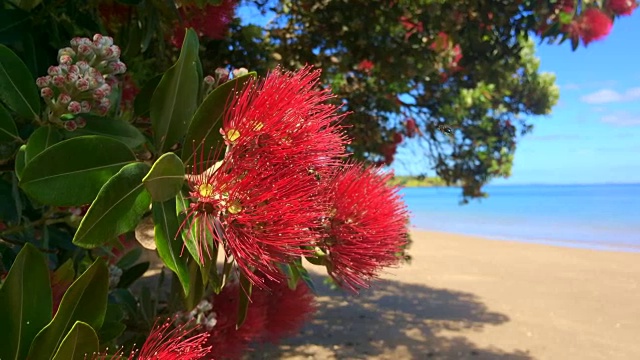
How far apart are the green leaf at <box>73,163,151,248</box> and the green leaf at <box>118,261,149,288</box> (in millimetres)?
1116

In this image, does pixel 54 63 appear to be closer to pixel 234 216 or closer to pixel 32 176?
pixel 32 176

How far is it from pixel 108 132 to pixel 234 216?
25 cm

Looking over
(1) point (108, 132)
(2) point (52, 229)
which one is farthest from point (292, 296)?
(1) point (108, 132)

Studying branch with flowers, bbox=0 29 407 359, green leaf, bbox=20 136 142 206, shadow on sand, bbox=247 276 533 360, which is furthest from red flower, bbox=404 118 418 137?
green leaf, bbox=20 136 142 206

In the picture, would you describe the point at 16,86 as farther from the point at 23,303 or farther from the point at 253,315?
the point at 253,315

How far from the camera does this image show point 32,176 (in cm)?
64

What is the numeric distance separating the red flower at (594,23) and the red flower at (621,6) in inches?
2.2

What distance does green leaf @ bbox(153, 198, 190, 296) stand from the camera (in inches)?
26.1

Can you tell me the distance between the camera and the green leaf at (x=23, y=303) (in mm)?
669

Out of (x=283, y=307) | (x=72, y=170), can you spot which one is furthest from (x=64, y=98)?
(x=283, y=307)

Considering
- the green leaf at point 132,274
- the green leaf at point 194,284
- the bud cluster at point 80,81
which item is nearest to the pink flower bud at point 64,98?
the bud cluster at point 80,81

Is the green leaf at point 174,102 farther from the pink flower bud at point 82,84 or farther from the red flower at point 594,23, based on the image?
the red flower at point 594,23

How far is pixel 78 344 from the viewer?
0.60 meters

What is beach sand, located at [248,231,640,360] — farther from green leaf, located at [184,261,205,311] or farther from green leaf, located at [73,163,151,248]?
green leaf, located at [73,163,151,248]
